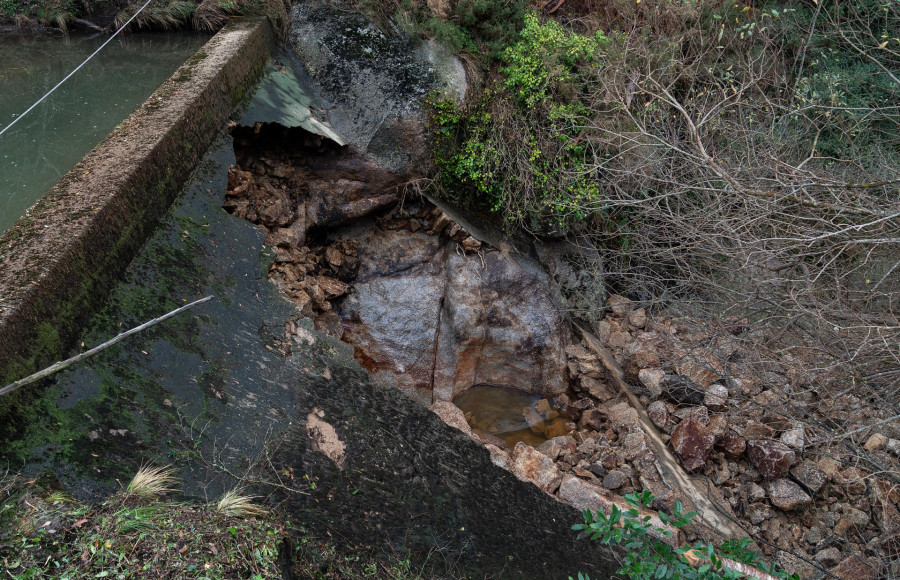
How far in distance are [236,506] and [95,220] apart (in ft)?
4.97

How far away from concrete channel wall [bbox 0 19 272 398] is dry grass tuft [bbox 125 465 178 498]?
522mm

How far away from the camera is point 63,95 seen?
479 cm

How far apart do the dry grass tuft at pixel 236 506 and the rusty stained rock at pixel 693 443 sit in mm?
3628

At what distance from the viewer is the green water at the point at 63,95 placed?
392cm

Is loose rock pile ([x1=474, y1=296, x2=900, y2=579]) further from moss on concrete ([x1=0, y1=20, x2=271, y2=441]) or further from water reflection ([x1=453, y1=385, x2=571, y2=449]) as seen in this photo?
moss on concrete ([x1=0, y1=20, x2=271, y2=441])

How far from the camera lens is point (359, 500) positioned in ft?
9.96

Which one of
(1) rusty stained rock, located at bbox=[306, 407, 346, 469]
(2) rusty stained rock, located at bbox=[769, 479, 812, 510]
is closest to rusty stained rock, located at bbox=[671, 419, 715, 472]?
(2) rusty stained rock, located at bbox=[769, 479, 812, 510]

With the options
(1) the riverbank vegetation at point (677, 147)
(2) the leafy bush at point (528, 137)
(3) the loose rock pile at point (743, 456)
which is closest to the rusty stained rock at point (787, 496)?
(3) the loose rock pile at point (743, 456)

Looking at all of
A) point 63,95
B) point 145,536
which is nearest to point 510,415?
point 145,536

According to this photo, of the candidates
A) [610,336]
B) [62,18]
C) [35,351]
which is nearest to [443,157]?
[610,336]

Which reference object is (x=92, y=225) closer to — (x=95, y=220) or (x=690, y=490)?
(x=95, y=220)

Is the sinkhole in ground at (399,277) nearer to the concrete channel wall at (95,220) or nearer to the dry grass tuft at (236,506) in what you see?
the concrete channel wall at (95,220)

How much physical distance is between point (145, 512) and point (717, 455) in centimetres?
439

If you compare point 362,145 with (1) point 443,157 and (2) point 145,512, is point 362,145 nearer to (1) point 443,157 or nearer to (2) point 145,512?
(1) point 443,157
